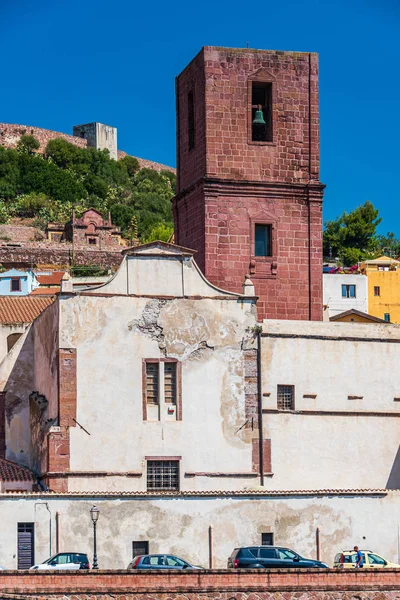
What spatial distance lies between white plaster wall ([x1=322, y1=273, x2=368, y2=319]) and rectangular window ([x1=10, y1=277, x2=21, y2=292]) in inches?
811

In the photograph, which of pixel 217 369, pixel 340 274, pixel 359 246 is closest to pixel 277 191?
pixel 217 369

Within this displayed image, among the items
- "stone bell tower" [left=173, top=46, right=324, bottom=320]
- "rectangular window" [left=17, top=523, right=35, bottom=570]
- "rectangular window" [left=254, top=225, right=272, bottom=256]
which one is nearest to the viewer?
"rectangular window" [left=17, top=523, right=35, bottom=570]

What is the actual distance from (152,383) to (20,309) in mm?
16419

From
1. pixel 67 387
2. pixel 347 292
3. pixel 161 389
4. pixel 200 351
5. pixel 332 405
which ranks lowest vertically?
pixel 332 405

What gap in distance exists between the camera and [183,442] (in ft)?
154

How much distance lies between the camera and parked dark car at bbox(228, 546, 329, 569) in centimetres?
3900

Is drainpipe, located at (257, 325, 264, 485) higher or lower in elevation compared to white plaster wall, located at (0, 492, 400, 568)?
higher

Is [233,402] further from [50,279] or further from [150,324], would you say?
[50,279]

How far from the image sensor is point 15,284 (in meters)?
94.1

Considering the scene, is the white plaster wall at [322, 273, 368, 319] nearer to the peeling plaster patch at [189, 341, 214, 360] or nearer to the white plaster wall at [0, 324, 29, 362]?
the white plaster wall at [0, 324, 29, 362]

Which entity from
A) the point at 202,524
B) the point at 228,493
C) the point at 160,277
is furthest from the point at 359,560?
the point at 160,277

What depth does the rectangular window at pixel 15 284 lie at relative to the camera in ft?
307

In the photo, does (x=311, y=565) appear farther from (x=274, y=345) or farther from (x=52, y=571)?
(x=274, y=345)

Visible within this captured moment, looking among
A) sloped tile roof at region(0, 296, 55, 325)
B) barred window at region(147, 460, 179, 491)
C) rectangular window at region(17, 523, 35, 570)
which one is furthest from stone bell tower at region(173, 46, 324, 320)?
rectangular window at region(17, 523, 35, 570)
